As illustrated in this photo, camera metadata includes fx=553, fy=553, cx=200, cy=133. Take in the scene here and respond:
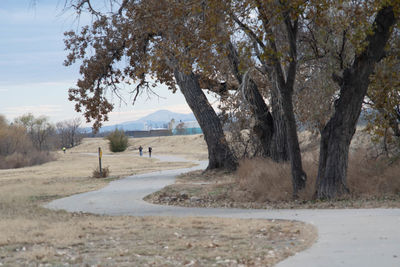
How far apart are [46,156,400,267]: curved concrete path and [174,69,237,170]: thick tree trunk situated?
22.9ft

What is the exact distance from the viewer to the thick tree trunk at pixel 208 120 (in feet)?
75.7

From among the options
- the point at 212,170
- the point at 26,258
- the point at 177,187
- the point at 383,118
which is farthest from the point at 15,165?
the point at 26,258

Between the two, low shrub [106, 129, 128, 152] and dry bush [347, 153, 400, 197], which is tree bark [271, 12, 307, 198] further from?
low shrub [106, 129, 128, 152]

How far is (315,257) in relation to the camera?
6.63 metres

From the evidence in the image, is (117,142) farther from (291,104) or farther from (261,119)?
(291,104)

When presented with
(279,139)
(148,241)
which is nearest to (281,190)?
(279,139)

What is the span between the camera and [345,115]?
12.8m

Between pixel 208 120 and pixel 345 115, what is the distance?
1095cm

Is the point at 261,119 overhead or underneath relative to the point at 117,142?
overhead

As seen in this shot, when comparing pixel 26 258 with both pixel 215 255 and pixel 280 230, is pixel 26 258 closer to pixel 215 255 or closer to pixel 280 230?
pixel 215 255

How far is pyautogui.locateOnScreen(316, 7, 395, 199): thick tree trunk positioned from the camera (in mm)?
12516

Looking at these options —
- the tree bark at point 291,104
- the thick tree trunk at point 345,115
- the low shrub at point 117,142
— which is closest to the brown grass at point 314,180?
the tree bark at point 291,104

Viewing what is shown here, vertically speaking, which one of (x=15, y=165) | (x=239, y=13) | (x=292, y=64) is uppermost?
(x=239, y=13)

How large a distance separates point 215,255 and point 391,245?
227cm
